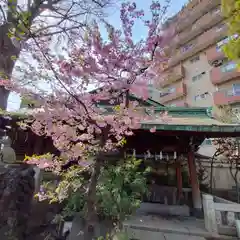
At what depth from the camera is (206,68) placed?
21.3m

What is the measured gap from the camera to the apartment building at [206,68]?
58.4 ft

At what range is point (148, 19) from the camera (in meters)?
2.31

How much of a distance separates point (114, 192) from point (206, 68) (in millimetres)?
21472

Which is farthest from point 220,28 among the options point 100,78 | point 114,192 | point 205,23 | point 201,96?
point 100,78

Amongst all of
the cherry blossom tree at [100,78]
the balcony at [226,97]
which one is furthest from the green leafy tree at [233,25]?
the balcony at [226,97]

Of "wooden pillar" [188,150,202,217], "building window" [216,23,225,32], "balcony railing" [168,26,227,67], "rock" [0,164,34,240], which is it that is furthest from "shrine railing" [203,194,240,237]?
"building window" [216,23,225,32]

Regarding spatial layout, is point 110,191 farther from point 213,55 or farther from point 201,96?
point 213,55

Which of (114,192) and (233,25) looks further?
(114,192)

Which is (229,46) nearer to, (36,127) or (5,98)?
(36,127)

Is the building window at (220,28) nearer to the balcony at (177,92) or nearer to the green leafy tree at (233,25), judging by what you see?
the balcony at (177,92)

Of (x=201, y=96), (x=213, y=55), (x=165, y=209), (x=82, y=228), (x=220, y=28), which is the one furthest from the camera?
(x=201, y=96)

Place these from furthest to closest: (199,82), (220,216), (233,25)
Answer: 1. (199,82)
2. (220,216)
3. (233,25)

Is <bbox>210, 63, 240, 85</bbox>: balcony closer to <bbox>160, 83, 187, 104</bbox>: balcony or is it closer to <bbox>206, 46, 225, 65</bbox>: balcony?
<bbox>206, 46, 225, 65</bbox>: balcony

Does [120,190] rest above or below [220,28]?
below
